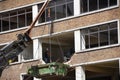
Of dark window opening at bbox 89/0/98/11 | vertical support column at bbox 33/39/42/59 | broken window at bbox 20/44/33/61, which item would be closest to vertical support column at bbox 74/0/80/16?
dark window opening at bbox 89/0/98/11

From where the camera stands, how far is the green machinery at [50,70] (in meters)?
42.6

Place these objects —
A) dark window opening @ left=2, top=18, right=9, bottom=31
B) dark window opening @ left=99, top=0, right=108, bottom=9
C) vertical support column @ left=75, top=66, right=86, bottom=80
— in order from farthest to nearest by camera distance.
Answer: dark window opening @ left=2, top=18, right=9, bottom=31 < vertical support column @ left=75, top=66, right=86, bottom=80 < dark window opening @ left=99, top=0, right=108, bottom=9

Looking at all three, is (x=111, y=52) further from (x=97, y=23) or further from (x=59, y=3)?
(x=59, y=3)

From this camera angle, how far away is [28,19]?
5469cm

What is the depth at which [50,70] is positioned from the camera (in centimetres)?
4297

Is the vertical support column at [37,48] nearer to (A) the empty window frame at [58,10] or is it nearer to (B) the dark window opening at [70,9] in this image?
(A) the empty window frame at [58,10]

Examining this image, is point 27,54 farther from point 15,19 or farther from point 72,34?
point 72,34

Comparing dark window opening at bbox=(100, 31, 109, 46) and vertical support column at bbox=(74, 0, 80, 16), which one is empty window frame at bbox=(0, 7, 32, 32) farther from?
dark window opening at bbox=(100, 31, 109, 46)

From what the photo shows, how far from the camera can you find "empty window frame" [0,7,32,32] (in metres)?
54.8

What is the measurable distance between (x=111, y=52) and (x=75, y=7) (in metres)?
6.69

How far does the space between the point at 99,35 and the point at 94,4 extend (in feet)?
10.0

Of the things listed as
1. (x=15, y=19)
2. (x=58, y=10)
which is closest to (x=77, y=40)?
(x=58, y=10)

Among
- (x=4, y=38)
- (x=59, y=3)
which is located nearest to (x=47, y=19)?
(x=59, y=3)

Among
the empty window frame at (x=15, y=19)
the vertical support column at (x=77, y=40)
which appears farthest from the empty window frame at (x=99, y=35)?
the empty window frame at (x=15, y=19)
